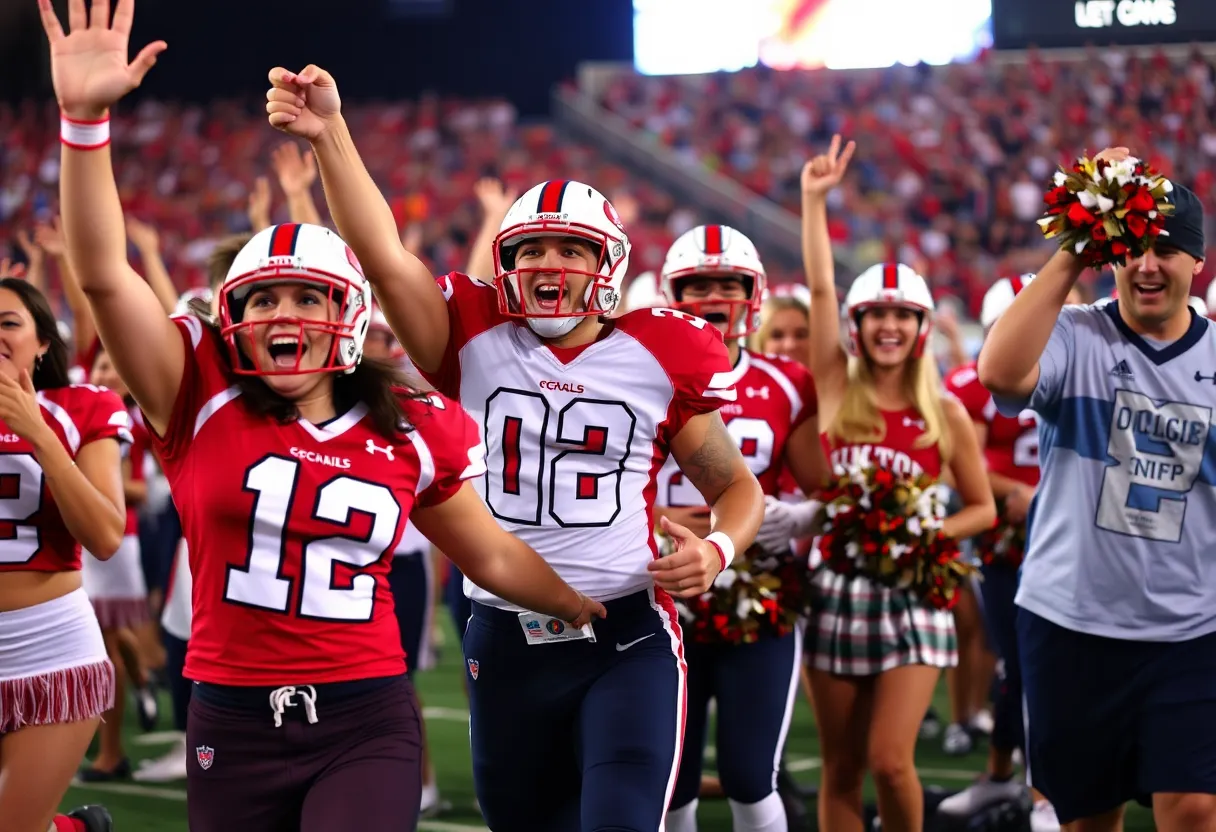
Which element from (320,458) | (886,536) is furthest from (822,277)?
(320,458)

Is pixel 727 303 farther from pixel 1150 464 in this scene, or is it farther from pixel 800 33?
pixel 800 33

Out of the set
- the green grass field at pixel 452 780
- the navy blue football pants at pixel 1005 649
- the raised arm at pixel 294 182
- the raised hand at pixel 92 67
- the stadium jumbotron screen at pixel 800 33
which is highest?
the stadium jumbotron screen at pixel 800 33

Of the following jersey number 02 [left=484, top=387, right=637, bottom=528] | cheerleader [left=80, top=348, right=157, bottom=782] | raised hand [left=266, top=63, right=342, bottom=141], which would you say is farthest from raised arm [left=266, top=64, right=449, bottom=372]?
cheerleader [left=80, top=348, right=157, bottom=782]

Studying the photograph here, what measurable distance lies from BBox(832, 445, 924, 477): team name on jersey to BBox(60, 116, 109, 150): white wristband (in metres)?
3.32

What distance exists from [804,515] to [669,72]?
21.4m

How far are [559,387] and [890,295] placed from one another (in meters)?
2.23

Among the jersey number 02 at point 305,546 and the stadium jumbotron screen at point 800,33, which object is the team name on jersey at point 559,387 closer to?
the jersey number 02 at point 305,546

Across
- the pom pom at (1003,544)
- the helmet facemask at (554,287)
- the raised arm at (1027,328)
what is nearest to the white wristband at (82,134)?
the helmet facemask at (554,287)

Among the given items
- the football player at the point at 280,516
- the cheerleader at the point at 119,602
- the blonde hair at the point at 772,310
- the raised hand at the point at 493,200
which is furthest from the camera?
the cheerleader at the point at 119,602

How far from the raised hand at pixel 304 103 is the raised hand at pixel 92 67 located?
0.60m

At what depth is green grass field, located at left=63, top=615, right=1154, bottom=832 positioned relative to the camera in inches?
258

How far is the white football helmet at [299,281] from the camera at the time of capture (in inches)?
129

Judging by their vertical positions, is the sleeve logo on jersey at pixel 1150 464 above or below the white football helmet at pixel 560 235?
below

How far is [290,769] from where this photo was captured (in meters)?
3.21
